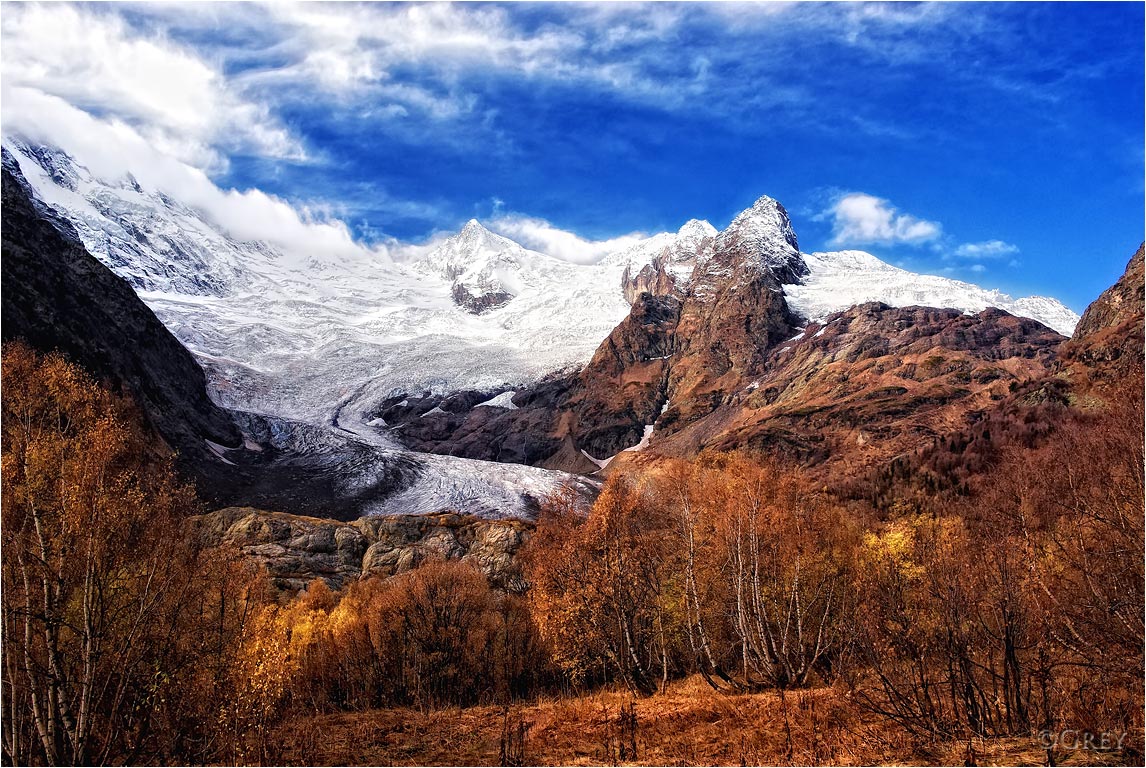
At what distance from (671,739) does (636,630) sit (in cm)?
1004

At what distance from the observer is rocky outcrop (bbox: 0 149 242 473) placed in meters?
103

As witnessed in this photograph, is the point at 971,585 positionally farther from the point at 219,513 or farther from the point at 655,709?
the point at 219,513

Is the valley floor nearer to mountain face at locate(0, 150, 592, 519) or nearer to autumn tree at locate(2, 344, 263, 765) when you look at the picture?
autumn tree at locate(2, 344, 263, 765)

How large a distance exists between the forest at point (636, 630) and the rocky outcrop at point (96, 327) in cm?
7836

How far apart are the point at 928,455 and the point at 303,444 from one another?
433 ft

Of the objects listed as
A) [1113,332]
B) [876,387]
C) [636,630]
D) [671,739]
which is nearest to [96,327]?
[636,630]

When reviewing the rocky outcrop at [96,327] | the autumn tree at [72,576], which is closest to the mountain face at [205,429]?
the rocky outcrop at [96,327]

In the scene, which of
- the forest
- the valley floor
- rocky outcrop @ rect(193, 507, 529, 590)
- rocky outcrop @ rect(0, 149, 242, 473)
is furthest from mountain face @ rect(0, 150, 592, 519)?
the valley floor

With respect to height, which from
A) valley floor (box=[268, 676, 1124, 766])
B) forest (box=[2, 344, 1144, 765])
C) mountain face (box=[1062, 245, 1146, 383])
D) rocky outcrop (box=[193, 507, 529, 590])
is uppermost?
mountain face (box=[1062, 245, 1146, 383])

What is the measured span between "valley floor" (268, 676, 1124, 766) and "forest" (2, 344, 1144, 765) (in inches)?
3.4

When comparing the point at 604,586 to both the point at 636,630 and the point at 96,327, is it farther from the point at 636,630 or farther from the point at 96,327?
the point at 96,327

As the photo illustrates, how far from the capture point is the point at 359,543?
182 ft

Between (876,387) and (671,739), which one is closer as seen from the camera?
(671,739)

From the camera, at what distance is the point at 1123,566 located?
45.9 feet
